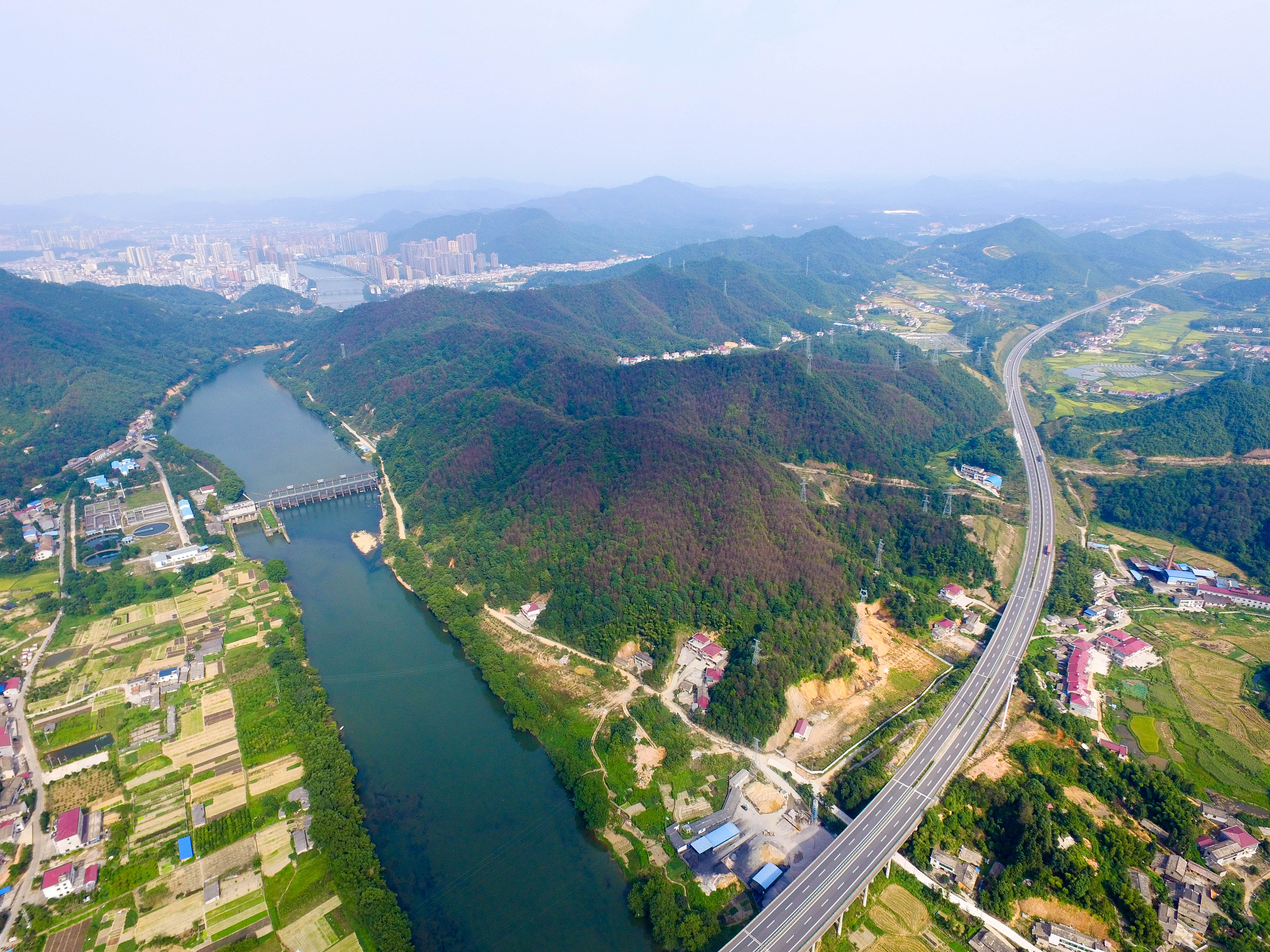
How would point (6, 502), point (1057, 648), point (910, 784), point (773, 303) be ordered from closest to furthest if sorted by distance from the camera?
1. point (910, 784)
2. point (1057, 648)
3. point (6, 502)
4. point (773, 303)

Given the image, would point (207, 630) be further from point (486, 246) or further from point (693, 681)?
point (486, 246)

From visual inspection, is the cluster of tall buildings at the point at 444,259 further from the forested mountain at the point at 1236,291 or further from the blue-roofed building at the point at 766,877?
the blue-roofed building at the point at 766,877

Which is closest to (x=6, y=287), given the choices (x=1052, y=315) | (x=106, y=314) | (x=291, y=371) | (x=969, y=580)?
(x=106, y=314)

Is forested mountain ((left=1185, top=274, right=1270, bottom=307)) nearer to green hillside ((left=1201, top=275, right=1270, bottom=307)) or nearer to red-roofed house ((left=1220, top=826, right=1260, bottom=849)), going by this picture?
green hillside ((left=1201, top=275, right=1270, bottom=307))

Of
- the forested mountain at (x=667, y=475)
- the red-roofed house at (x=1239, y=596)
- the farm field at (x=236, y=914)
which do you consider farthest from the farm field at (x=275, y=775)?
the red-roofed house at (x=1239, y=596)

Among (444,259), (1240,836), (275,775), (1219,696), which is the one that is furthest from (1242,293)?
(444,259)

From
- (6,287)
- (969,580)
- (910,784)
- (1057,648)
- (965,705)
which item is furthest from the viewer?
(6,287)

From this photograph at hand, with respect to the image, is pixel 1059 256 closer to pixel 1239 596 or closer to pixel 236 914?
pixel 1239 596
